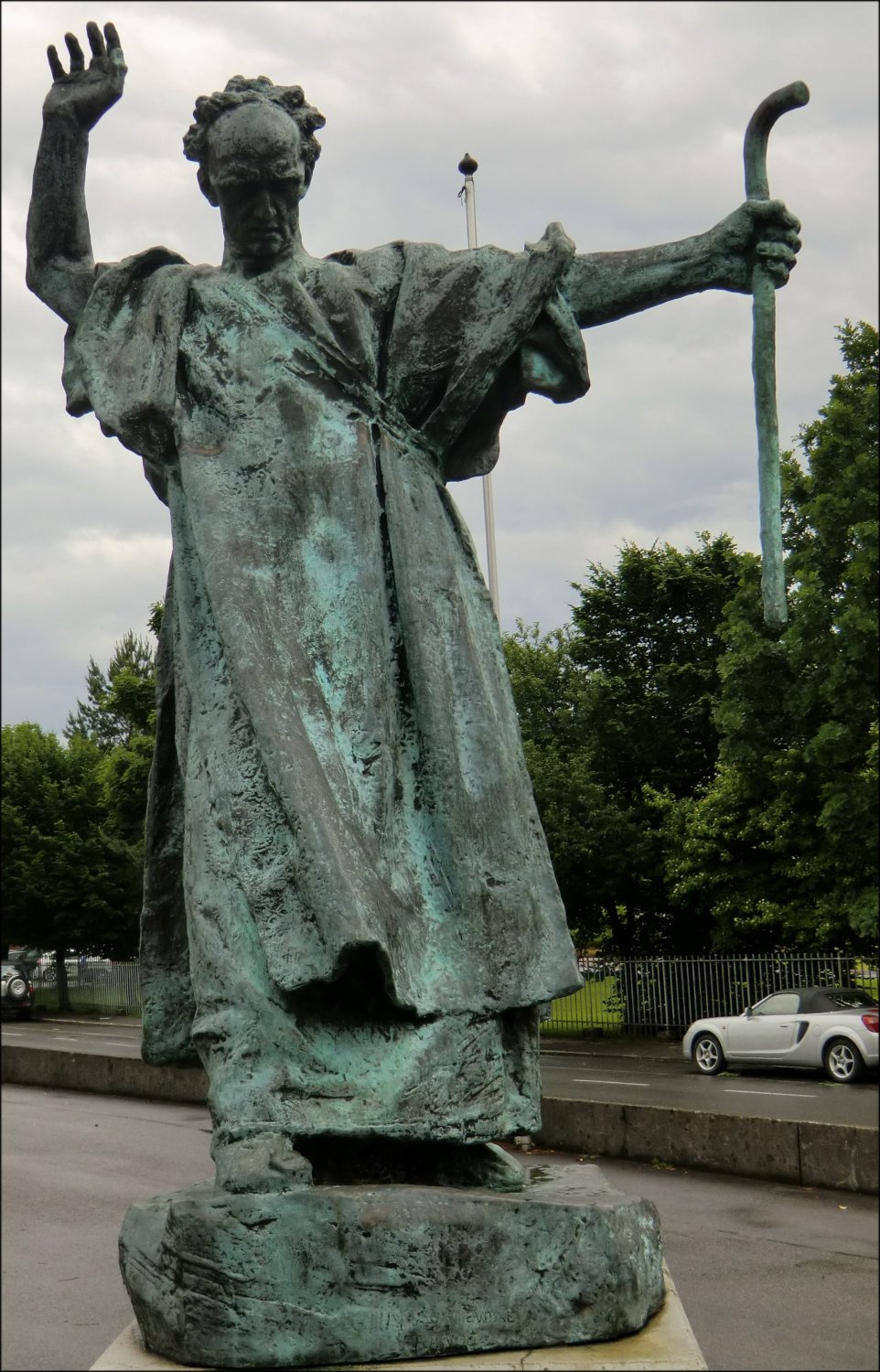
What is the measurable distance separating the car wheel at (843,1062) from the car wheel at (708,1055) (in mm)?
2014

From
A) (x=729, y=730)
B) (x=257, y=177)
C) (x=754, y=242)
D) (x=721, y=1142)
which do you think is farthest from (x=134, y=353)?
(x=729, y=730)

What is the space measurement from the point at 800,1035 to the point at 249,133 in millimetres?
17511

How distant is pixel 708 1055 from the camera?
21.2 metres

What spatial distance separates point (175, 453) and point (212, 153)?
0.81m

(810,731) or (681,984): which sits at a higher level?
(810,731)

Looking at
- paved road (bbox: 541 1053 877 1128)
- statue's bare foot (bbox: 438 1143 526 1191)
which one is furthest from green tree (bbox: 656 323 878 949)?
statue's bare foot (bbox: 438 1143 526 1191)

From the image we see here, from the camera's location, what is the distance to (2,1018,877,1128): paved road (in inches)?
532

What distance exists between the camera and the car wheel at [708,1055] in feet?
68.9

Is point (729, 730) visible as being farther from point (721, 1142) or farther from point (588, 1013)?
point (721, 1142)

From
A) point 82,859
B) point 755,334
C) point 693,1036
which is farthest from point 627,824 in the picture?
point 755,334

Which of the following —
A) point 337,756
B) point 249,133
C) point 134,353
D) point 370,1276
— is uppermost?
point 249,133

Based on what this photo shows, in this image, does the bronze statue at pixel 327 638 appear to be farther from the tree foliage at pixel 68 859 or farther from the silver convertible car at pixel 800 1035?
the tree foliage at pixel 68 859

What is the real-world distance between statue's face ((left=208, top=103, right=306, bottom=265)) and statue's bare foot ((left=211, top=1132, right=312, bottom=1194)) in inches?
92.0

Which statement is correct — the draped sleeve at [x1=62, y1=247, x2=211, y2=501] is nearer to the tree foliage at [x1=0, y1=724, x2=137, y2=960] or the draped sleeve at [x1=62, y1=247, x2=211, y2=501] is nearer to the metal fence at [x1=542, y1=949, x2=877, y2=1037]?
the metal fence at [x1=542, y1=949, x2=877, y2=1037]
